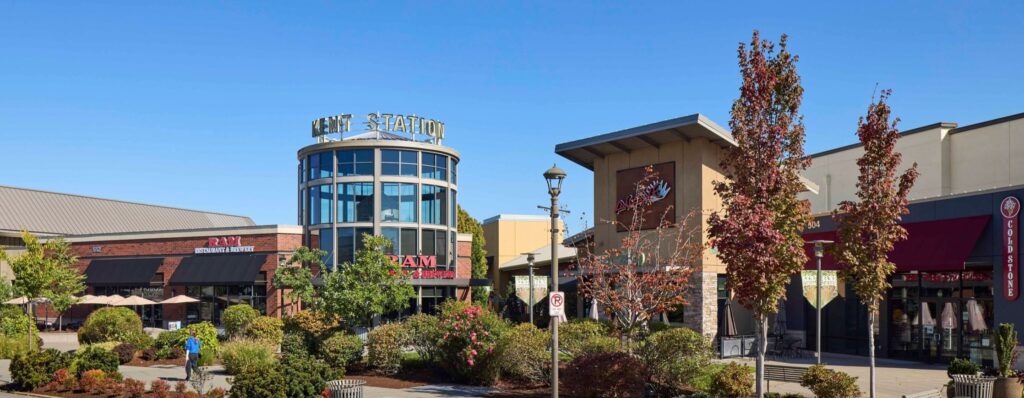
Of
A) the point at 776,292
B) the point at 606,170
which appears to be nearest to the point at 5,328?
the point at 606,170

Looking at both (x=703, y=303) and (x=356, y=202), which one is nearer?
(x=703, y=303)

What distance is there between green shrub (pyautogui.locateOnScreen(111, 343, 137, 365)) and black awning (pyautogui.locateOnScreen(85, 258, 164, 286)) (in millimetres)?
22722

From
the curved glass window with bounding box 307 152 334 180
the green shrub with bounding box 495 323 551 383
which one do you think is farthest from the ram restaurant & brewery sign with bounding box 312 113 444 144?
the green shrub with bounding box 495 323 551 383

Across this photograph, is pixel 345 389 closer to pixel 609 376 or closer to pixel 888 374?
pixel 609 376

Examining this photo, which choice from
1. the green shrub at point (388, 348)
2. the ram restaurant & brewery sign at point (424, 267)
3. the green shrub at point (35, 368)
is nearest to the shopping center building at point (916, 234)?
the green shrub at point (388, 348)

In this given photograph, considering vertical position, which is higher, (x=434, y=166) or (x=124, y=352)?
(x=434, y=166)

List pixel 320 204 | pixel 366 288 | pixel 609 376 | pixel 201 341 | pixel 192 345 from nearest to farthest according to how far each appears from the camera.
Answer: pixel 609 376 → pixel 192 345 → pixel 201 341 → pixel 366 288 → pixel 320 204

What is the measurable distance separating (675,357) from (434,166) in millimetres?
32367

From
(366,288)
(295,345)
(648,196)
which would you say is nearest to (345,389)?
(295,345)

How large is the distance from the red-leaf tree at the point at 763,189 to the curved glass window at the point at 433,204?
35.2m

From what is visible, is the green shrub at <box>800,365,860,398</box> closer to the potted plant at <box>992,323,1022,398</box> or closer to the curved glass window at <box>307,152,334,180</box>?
the potted plant at <box>992,323,1022,398</box>

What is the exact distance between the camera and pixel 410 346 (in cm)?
2755

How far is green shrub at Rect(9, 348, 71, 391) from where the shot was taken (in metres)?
24.4

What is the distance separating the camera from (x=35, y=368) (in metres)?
24.6
